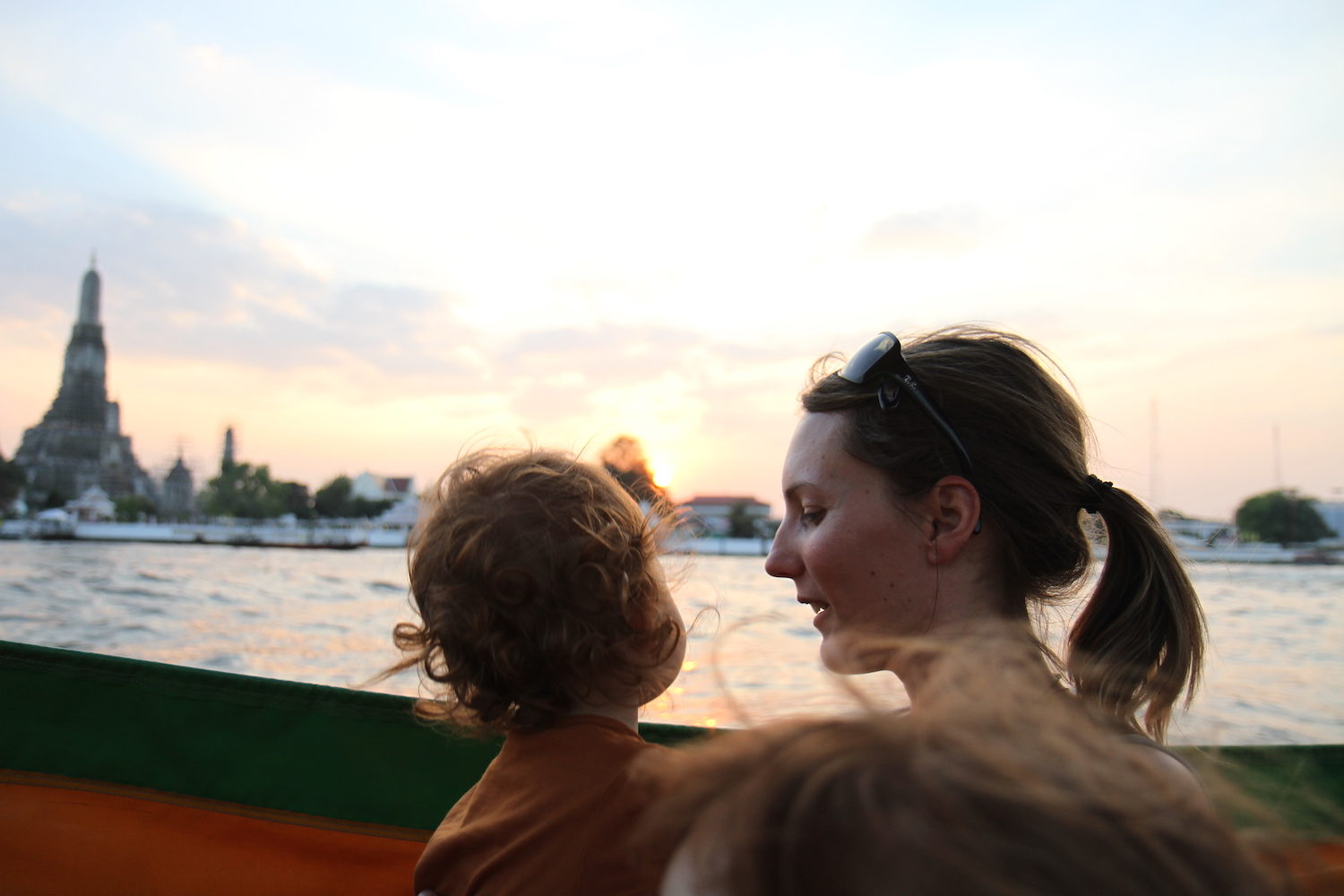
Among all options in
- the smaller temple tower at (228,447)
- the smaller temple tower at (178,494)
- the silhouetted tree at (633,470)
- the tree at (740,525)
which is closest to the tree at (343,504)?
the smaller temple tower at (178,494)

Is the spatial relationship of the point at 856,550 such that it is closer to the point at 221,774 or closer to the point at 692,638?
the point at 692,638

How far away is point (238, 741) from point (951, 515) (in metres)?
Result: 2.10

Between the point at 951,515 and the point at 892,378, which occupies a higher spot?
the point at 892,378

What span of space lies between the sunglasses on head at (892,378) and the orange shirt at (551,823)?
2.38 feet

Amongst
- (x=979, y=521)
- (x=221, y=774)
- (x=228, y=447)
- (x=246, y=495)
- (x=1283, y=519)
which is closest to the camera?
(x=979, y=521)

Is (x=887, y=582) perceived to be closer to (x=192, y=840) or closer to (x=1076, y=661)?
(x=1076, y=661)

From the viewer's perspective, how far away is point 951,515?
1716 mm

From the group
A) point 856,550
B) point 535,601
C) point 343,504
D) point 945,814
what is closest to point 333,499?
point 343,504

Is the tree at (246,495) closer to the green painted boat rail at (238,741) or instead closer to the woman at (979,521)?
the green painted boat rail at (238,741)

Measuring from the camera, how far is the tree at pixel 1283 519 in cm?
5281

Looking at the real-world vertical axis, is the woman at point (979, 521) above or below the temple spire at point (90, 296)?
below

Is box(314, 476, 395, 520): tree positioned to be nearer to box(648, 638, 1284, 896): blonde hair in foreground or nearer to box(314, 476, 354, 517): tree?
box(314, 476, 354, 517): tree

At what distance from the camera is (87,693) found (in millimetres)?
2680

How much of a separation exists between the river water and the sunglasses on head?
505mm
